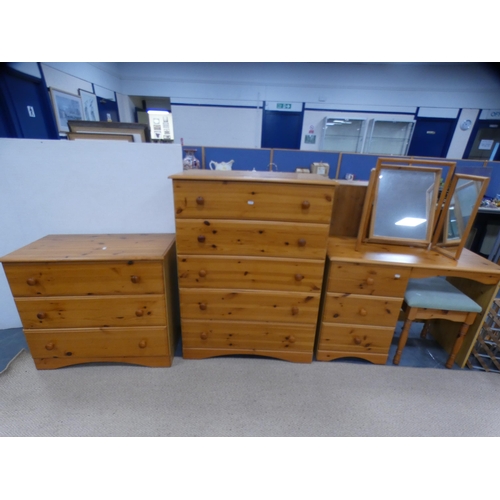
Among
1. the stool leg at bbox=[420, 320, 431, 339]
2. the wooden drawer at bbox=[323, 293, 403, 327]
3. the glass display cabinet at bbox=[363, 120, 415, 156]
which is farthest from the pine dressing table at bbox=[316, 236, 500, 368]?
the glass display cabinet at bbox=[363, 120, 415, 156]

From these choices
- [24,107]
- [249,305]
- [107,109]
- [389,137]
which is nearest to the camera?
[249,305]

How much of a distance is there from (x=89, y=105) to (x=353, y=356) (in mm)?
4985

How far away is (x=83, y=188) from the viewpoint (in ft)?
5.10

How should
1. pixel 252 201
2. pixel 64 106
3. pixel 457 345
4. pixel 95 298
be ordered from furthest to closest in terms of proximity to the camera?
pixel 64 106 → pixel 457 345 → pixel 95 298 → pixel 252 201

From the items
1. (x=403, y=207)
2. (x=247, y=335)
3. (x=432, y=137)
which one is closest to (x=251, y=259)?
(x=247, y=335)

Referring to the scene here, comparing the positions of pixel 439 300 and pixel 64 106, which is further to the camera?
pixel 64 106

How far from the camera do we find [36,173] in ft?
4.93

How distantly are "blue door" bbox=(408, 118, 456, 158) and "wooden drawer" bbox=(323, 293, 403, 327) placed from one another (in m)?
5.22

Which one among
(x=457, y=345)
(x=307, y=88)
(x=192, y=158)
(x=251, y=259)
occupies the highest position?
(x=307, y=88)

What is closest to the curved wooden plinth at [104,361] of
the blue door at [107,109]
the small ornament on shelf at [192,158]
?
the small ornament on shelf at [192,158]

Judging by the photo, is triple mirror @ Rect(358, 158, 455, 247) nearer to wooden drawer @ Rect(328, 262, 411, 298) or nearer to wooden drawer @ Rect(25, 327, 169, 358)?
wooden drawer @ Rect(328, 262, 411, 298)

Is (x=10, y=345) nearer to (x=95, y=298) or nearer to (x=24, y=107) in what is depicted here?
(x=95, y=298)

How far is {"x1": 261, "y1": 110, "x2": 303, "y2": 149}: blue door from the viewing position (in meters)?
5.12
